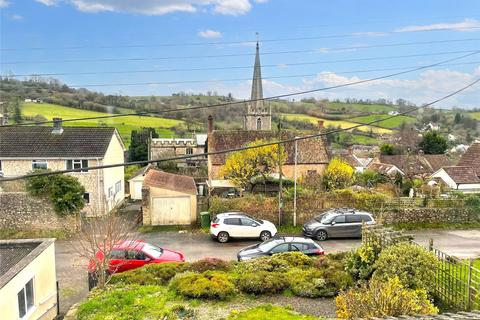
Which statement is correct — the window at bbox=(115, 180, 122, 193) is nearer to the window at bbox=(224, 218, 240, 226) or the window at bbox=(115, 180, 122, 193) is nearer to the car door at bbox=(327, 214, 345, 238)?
the window at bbox=(224, 218, 240, 226)

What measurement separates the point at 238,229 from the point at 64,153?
13.8m

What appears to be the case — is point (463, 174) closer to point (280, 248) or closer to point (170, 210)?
point (170, 210)

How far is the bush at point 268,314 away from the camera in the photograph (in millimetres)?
10273

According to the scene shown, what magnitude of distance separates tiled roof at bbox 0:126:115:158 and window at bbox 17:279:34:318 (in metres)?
15.1

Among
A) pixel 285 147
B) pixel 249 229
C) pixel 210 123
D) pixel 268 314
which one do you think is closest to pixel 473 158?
pixel 285 147

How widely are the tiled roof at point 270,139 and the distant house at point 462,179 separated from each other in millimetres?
11496

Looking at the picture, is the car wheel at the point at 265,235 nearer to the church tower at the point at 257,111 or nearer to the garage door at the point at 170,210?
the garage door at the point at 170,210

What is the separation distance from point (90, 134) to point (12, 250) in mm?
15323

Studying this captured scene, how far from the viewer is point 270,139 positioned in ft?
121

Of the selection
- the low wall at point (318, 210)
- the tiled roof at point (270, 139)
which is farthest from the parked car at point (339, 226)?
the tiled roof at point (270, 139)

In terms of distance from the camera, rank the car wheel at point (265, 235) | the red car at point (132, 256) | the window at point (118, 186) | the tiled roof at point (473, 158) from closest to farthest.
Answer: the red car at point (132, 256), the car wheel at point (265, 235), the window at point (118, 186), the tiled roof at point (473, 158)

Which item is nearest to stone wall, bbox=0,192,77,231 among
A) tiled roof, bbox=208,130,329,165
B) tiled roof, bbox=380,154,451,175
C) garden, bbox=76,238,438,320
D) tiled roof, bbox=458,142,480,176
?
garden, bbox=76,238,438,320

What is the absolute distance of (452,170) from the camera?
37.8 metres

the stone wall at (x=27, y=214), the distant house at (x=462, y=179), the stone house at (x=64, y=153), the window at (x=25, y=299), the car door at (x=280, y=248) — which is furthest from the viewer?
the distant house at (x=462, y=179)
